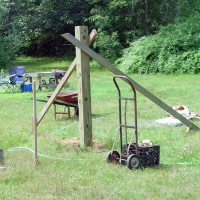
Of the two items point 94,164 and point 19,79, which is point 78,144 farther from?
point 19,79

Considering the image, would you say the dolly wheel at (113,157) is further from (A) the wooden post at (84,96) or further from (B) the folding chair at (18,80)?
(B) the folding chair at (18,80)

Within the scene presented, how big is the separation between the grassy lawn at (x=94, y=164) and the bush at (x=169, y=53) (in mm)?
10738

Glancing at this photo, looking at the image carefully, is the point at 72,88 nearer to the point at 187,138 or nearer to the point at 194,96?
the point at 194,96

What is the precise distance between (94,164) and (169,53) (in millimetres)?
19350

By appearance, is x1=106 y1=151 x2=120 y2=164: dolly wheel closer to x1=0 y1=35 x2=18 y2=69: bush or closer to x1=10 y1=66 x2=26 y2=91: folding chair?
x1=10 y1=66 x2=26 y2=91: folding chair

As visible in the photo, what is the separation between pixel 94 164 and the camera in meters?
7.37

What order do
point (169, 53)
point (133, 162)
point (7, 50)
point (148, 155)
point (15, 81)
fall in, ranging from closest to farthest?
point (133, 162) < point (148, 155) < point (15, 81) < point (169, 53) < point (7, 50)

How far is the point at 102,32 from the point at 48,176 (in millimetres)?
26043

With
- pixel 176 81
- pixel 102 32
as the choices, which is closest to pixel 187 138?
pixel 176 81

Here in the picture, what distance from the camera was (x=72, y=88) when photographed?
19.5 metres

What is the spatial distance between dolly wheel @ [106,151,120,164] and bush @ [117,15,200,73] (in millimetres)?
17397

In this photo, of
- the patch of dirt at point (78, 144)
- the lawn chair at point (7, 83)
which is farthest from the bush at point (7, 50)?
the patch of dirt at point (78, 144)

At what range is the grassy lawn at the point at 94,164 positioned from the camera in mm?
5934

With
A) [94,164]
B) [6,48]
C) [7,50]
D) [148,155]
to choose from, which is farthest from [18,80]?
[148,155]
